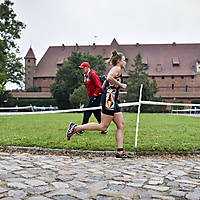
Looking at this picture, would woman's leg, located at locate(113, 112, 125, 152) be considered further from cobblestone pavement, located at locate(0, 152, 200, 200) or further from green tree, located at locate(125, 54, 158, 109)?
green tree, located at locate(125, 54, 158, 109)

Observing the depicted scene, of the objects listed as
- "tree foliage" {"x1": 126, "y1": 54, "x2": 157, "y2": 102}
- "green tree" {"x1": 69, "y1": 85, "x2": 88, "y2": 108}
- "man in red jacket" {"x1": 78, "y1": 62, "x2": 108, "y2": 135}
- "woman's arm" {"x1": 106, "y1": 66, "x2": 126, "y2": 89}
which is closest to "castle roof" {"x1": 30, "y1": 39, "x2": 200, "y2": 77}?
"tree foliage" {"x1": 126, "y1": 54, "x2": 157, "y2": 102}

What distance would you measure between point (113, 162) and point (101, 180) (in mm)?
1261

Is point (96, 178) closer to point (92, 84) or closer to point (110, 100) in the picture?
point (110, 100)

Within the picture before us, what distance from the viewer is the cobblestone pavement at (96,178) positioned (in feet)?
10.2

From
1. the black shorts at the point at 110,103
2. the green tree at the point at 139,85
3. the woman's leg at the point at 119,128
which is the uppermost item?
the green tree at the point at 139,85

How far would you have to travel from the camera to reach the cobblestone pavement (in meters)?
3.10

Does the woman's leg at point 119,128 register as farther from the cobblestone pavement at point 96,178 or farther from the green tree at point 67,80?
the green tree at point 67,80

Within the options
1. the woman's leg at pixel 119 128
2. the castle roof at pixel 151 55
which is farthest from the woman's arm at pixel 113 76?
the castle roof at pixel 151 55

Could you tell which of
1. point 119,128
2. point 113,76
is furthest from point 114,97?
point 119,128

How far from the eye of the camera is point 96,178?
3.79 metres

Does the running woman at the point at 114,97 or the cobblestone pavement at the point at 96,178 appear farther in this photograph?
the running woman at the point at 114,97

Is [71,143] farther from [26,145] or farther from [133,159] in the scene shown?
[133,159]

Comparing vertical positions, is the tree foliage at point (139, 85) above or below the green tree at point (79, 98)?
above

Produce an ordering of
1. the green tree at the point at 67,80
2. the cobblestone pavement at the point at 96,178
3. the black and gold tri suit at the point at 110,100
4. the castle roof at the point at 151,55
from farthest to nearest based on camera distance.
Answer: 1. the castle roof at the point at 151,55
2. the green tree at the point at 67,80
3. the black and gold tri suit at the point at 110,100
4. the cobblestone pavement at the point at 96,178
